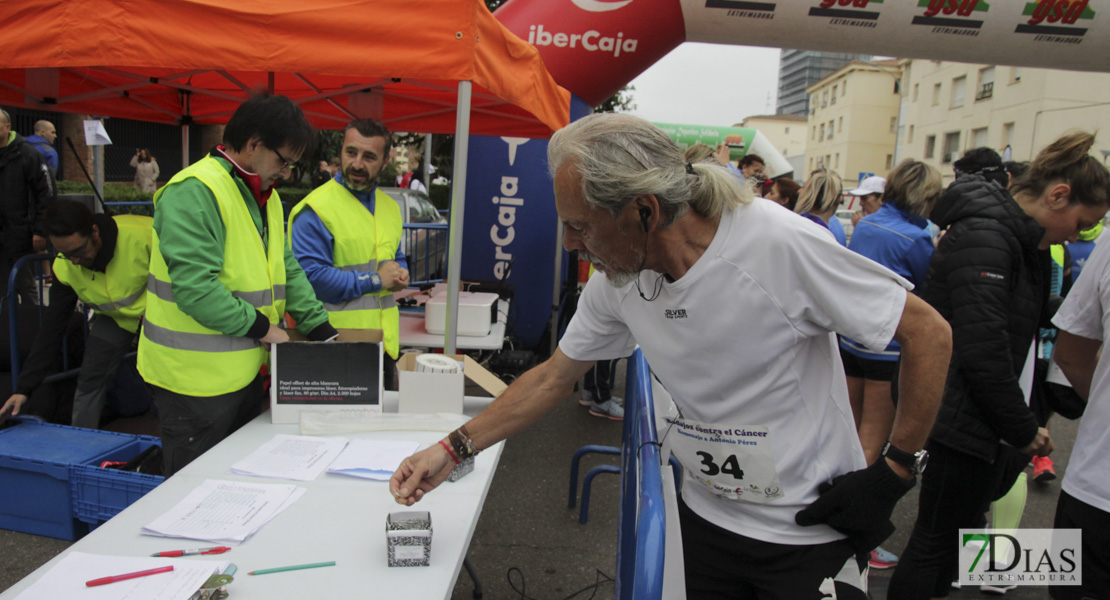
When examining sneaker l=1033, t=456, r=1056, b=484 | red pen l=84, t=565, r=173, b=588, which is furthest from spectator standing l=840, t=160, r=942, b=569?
red pen l=84, t=565, r=173, b=588

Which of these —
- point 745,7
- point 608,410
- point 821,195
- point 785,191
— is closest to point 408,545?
point 608,410

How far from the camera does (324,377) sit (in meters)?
2.48

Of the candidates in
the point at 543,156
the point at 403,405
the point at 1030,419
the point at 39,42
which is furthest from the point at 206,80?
the point at 1030,419

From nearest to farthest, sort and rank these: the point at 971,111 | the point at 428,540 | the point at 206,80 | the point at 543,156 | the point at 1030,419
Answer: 1. the point at 428,540
2. the point at 1030,419
3. the point at 206,80
4. the point at 543,156
5. the point at 971,111

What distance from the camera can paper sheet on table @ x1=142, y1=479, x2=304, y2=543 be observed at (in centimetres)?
166

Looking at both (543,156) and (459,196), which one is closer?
(459,196)

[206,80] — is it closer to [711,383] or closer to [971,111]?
[711,383]

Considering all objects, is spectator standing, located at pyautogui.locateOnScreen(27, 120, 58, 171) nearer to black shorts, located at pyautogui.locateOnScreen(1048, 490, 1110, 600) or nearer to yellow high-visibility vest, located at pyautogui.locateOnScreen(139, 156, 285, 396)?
yellow high-visibility vest, located at pyautogui.locateOnScreen(139, 156, 285, 396)

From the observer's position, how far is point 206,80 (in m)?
5.01

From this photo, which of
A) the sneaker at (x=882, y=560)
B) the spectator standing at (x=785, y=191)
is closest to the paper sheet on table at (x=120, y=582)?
the sneaker at (x=882, y=560)

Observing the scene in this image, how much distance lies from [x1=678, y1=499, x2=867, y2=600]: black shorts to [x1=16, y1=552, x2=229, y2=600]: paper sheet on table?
1091 mm

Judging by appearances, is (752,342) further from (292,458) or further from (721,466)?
(292,458)

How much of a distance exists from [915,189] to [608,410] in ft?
8.62

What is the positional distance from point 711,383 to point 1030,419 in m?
1.31
